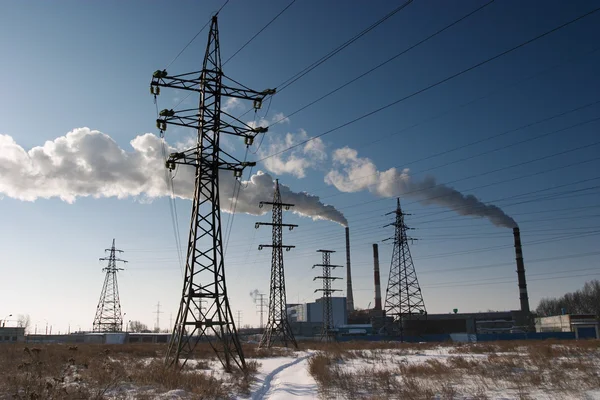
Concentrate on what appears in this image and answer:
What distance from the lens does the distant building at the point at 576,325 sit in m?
72.2

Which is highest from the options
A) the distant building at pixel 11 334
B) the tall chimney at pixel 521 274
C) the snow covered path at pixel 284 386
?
the tall chimney at pixel 521 274

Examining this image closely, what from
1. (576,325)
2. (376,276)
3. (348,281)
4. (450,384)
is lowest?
(576,325)

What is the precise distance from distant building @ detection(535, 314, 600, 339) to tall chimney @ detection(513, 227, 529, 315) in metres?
4.64

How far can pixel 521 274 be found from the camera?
8419 cm

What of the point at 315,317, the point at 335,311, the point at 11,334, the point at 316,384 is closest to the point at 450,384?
the point at 316,384

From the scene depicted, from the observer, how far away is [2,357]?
2281 centimetres

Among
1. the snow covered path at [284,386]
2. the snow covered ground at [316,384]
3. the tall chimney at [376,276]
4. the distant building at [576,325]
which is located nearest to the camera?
the snow covered ground at [316,384]

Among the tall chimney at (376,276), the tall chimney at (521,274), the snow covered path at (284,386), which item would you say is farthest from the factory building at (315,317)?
the snow covered path at (284,386)

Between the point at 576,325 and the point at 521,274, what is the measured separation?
11842 mm

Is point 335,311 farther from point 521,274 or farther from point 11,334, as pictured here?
point 11,334

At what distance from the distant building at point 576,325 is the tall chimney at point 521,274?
15.2 ft

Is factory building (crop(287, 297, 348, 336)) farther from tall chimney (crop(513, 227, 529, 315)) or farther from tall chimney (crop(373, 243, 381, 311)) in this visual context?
tall chimney (crop(513, 227, 529, 315))

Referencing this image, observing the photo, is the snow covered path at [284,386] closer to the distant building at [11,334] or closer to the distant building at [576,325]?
the distant building at [576,325]

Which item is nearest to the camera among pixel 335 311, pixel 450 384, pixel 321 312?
pixel 450 384
